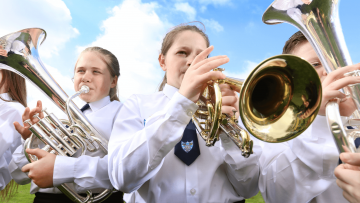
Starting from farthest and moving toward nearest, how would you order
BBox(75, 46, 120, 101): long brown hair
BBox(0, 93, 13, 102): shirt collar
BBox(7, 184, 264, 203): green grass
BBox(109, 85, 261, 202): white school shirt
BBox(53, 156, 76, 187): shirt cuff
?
BBox(7, 184, 264, 203): green grass → BBox(0, 93, 13, 102): shirt collar → BBox(75, 46, 120, 101): long brown hair → BBox(53, 156, 76, 187): shirt cuff → BBox(109, 85, 261, 202): white school shirt

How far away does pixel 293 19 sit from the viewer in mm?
1541

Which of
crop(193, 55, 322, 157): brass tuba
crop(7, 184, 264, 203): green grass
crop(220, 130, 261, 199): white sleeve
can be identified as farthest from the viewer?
crop(7, 184, 264, 203): green grass

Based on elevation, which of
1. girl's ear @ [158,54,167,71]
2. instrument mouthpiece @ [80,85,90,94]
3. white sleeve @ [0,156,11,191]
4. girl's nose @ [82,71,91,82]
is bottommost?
white sleeve @ [0,156,11,191]

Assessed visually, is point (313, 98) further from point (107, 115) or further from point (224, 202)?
point (107, 115)

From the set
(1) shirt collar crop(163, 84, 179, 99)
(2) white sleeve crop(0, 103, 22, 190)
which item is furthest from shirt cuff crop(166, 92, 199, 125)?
(2) white sleeve crop(0, 103, 22, 190)

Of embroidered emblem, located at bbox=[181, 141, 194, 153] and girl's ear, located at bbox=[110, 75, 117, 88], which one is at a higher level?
girl's ear, located at bbox=[110, 75, 117, 88]

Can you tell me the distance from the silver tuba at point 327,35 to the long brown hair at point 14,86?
2320mm

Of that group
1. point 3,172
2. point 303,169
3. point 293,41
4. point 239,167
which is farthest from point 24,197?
point 293,41

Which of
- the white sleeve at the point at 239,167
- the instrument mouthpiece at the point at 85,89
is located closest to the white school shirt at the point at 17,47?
the instrument mouthpiece at the point at 85,89

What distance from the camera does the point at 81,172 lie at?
1572mm

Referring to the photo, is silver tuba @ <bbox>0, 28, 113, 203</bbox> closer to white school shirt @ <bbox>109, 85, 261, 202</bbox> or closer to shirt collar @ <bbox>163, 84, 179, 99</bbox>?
white school shirt @ <bbox>109, 85, 261, 202</bbox>

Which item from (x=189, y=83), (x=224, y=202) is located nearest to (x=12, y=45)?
(x=189, y=83)

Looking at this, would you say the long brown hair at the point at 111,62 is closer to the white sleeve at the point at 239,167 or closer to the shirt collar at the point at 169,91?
the shirt collar at the point at 169,91

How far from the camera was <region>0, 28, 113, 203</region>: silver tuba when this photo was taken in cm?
173
